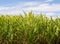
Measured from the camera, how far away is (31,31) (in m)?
4.45

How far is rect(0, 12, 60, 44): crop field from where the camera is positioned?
4430 millimetres

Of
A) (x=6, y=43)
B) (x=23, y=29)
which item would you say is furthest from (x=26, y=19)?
(x=6, y=43)

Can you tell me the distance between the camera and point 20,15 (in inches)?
204

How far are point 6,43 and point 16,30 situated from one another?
0.33 metres

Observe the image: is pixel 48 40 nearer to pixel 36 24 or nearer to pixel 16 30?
pixel 36 24

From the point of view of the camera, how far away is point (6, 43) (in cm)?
458

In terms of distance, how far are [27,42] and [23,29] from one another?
0.27m

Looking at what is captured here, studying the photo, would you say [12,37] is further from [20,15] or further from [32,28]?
[20,15]

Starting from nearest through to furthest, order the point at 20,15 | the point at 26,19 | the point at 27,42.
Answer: the point at 27,42 < the point at 26,19 < the point at 20,15

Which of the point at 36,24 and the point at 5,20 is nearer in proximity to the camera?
the point at 36,24

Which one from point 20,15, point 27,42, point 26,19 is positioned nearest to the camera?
point 27,42

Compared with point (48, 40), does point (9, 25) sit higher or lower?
higher

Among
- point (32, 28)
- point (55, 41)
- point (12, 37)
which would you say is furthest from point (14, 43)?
point (55, 41)

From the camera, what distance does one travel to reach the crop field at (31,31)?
4.43m
